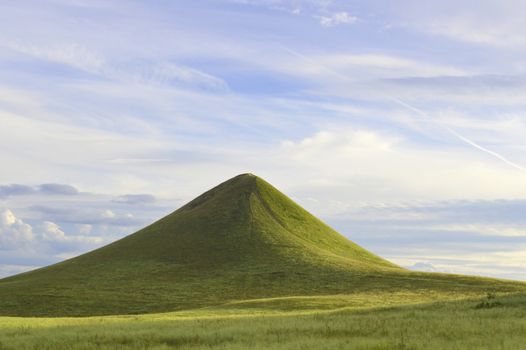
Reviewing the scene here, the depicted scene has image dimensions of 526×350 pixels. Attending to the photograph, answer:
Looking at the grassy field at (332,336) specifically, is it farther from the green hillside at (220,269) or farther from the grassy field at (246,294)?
A: the green hillside at (220,269)

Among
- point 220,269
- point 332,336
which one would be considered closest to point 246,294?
point 220,269

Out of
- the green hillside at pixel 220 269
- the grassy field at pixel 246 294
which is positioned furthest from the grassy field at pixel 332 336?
the green hillside at pixel 220 269

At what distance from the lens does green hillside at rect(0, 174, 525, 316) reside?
89312mm

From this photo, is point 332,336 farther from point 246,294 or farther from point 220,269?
point 220,269

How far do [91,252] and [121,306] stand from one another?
58.2m

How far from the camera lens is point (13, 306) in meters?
84.6

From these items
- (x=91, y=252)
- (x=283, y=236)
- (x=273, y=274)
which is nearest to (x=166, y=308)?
(x=273, y=274)

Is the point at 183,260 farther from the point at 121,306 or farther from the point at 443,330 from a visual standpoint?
the point at 443,330

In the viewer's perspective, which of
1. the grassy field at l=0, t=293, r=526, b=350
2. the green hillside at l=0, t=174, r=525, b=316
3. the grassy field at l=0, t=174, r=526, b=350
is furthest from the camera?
the green hillside at l=0, t=174, r=525, b=316

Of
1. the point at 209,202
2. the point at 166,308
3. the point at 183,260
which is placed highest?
the point at 209,202

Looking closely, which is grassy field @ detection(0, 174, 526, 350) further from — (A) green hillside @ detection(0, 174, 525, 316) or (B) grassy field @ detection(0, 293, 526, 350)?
(A) green hillside @ detection(0, 174, 525, 316)

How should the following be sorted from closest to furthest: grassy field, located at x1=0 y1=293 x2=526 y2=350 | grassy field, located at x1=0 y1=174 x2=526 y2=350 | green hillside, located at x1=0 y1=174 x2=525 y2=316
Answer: grassy field, located at x1=0 y1=293 x2=526 y2=350 < grassy field, located at x1=0 y1=174 x2=526 y2=350 < green hillside, located at x1=0 y1=174 x2=525 y2=316

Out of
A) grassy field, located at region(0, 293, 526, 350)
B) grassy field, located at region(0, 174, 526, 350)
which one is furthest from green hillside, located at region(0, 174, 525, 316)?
grassy field, located at region(0, 293, 526, 350)

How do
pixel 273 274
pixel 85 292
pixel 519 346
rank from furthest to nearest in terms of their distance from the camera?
pixel 273 274
pixel 85 292
pixel 519 346
